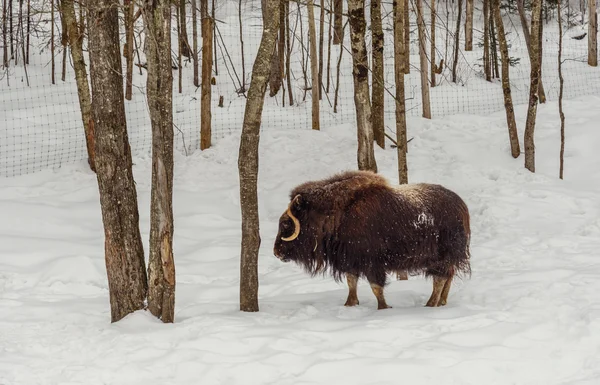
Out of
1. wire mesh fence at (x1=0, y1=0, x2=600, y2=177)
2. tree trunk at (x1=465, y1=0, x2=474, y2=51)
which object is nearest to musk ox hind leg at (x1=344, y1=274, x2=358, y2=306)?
wire mesh fence at (x1=0, y1=0, x2=600, y2=177)

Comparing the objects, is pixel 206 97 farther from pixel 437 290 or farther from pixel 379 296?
pixel 437 290

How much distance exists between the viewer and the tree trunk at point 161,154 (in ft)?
21.0

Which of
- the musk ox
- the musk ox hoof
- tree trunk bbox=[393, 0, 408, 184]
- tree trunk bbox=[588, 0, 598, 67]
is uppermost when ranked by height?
tree trunk bbox=[588, 0, 598, 67]

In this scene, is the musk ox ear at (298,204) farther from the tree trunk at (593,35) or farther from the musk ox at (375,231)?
the tree trunk at (593,35)

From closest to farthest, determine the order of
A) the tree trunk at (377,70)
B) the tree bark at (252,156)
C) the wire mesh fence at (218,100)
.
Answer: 1. the tree bark at (252,156)
2. the tree trunk at (377,70)
3. the wire mesh fence at (218,100)

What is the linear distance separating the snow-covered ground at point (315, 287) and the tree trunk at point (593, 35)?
7.08m

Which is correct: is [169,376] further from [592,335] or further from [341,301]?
[592,335]

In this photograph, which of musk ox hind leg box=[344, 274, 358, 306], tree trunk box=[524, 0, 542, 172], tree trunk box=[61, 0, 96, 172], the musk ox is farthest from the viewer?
tree trunk box=[524, 0, 542, 172]

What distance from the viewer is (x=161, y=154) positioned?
261 inches

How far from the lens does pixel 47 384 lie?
5.47 meters

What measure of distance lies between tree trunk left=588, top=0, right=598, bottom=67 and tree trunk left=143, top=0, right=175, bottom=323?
18550 mm

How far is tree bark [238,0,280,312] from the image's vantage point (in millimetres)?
6852

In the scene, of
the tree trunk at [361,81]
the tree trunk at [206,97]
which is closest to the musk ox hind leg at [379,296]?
the tree trunk at [361,81]

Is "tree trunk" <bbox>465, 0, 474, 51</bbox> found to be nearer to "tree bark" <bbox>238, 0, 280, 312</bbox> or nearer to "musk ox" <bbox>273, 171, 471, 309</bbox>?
"musk ox" <bbox>273, 171, 471, 309</bbox>
